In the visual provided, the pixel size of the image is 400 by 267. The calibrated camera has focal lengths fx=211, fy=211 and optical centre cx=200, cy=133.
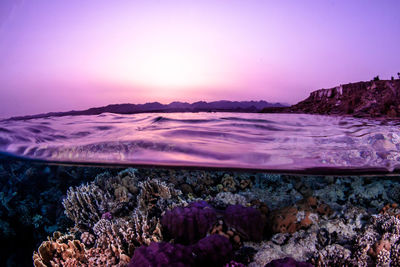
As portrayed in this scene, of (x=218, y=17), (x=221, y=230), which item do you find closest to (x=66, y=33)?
(x=218, y=17)

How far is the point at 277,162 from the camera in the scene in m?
6.46

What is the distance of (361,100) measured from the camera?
7145 millimetres

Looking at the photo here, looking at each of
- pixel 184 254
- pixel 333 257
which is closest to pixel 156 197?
pixel 184 254

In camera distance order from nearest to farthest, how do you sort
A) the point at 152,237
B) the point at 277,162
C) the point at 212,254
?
the point at 212,254, the point at 152,237, the point at 277,162

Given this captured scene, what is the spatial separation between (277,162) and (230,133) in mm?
1713

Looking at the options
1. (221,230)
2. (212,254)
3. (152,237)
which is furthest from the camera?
(221,230)

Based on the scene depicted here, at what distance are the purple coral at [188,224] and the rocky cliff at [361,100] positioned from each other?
5743mm

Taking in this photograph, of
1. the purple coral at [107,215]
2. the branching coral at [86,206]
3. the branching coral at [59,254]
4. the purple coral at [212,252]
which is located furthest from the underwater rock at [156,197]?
the purple coral at [212,252]

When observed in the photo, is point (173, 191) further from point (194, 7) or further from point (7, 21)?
point (7, 21)

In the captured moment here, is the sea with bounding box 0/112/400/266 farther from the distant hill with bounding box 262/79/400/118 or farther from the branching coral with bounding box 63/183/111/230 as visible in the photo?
the distant hill with bounding box 262/79/400/118

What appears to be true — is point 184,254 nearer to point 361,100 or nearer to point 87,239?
point 87,239

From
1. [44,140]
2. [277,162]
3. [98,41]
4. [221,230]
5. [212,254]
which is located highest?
[98,41]

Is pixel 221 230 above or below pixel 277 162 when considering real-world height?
below

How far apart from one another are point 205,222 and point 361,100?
6.58 metres
